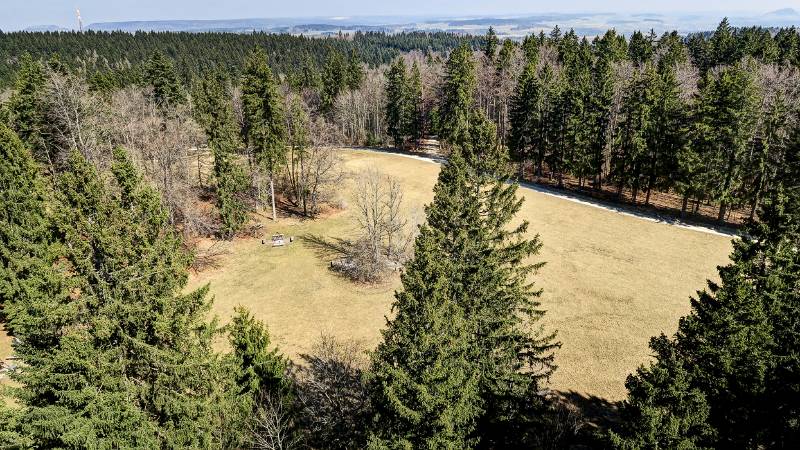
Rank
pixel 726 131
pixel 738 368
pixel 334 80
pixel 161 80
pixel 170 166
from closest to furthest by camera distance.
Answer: pixel 738 368 < pixel 170 166 < pixel 726 131 < pixel 161 80 < pixel 334 80

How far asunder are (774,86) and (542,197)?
108ft

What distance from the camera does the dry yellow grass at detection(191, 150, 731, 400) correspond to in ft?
97.7

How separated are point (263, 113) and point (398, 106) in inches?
1297

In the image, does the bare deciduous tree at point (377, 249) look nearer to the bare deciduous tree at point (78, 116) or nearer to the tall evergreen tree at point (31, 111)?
the bare deciduous tree at point (78, 116)

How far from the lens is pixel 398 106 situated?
74.6m

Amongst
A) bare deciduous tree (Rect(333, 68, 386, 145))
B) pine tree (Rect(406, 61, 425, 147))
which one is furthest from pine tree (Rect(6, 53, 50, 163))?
pine tree (Rect(406, 61, 425, 147))

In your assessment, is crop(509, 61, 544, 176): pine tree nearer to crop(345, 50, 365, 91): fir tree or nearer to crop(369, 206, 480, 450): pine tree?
crop(345, 50, 365, 91): fir tree

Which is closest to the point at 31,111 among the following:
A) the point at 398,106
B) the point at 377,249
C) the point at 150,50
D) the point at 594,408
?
the point at 377,249

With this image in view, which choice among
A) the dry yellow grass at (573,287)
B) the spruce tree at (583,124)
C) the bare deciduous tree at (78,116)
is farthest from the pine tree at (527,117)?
the bare deciduous tree at (78,116)

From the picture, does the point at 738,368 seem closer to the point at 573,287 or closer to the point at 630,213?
the point at 573,287

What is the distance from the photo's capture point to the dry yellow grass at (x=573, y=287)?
29781 millimetres

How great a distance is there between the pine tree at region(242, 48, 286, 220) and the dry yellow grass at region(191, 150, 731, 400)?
7071mm

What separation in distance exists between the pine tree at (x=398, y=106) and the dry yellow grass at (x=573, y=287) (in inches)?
1201

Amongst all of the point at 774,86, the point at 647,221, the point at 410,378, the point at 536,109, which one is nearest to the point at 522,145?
the point at 536,109
